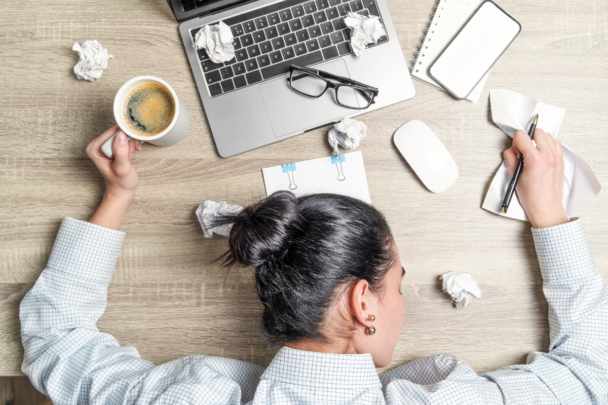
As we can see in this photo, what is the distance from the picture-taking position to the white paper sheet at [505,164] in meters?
0.84

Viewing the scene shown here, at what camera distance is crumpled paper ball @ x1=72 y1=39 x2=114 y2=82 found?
0.84 metres

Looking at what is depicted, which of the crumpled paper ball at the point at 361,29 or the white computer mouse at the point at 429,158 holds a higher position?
the crumpled paper ball at the point at 361,29

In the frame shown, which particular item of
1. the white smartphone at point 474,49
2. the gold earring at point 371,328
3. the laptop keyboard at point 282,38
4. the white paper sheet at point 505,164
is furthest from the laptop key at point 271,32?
the gold earring at point 371,328

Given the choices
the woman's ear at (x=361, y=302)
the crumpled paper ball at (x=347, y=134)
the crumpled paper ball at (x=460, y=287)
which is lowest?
the crumpled paper ball at (x=460, y=287)

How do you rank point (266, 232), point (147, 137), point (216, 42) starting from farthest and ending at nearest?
point (216, 42) < point (147, 137) < point (266, 232)

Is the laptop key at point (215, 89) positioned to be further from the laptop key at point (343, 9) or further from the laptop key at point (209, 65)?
the laptop key at point (343, 9)

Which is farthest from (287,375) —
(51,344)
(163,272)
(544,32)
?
(544,32)

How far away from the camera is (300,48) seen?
0.84 m

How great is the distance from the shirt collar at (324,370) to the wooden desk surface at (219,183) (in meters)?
0.18

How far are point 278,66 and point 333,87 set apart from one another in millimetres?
124

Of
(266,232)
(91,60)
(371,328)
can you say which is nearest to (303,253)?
(266,232)

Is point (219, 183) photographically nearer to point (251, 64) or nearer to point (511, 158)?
point (251, 64)

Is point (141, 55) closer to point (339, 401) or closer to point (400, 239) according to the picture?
point (400, 239)

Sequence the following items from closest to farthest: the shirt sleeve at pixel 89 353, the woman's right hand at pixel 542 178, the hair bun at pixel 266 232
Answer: the hair bun at pixel 266 232 → the shirt sleeve at pixel 89 353 → the woman's right hand at pixel 542 178
